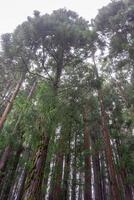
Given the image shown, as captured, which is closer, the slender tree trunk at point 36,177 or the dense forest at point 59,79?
the slender tree trunk at point 36,177

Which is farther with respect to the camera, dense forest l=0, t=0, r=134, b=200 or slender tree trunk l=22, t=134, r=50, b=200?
dense forest l=0, t=0, r=134, b=200

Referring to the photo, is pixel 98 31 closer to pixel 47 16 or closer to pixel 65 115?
pixel 47 16

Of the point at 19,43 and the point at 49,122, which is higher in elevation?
the point at 19,43

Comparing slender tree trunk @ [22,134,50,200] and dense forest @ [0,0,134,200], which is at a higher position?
dense forest @ [0,0,134,200]

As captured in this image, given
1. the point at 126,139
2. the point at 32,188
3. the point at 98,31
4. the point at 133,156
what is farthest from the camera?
the point at 126,139

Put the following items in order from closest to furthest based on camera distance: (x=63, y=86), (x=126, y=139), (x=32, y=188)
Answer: (x=32, y=188) → (x=63, y=86) → (x=126, y=139)

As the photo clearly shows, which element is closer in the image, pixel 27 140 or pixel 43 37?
pixel 27 140

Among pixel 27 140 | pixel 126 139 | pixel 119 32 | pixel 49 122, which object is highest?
pixel 119 32

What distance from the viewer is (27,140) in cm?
878

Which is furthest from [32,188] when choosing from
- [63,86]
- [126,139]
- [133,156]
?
[126,139]

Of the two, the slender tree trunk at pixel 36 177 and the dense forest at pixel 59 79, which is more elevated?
the dense forest at pixel 59 79

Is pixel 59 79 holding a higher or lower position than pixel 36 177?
higher

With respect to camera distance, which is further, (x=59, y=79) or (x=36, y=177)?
(x=59, y=79)

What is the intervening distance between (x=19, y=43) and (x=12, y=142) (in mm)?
5748
